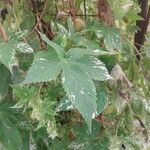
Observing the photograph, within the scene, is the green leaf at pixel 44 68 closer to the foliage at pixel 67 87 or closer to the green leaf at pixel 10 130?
the foliage at pixel 67 87

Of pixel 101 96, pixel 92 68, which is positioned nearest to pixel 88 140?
pixel 101 96

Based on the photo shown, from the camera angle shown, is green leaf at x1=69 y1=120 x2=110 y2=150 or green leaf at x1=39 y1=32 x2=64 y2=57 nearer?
green leaf at x1=39 y1=32 x2=64 y2=57

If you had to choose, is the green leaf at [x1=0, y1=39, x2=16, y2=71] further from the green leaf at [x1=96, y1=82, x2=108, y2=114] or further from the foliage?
the green leaf at [x1=96, y1=82, x2=108, y2=114]

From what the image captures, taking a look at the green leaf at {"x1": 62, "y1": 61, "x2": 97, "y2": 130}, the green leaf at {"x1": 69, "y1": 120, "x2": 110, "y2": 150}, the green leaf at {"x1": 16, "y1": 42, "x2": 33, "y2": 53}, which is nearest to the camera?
the green leaf at {"x1": 62, "y1": 61, "x2": 97, "y2": 130}

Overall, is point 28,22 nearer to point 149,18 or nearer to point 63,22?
point 63,22

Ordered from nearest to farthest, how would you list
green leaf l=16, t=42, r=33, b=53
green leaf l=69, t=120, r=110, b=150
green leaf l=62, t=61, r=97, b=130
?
1. green leaf l=62, t=61, r=97, b=130
2. green leaf l=16, t=42, r=33, b=53
3. green leaf l=69, t=120, r=110, b=150

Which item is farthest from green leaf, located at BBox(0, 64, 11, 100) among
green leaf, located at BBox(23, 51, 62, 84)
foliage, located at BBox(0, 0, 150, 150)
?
green leaf, located at BBox(23, 51, 62, 84)

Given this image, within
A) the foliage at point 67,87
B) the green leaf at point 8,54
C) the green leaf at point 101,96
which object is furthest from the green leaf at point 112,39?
the green leaf at point 8,54
